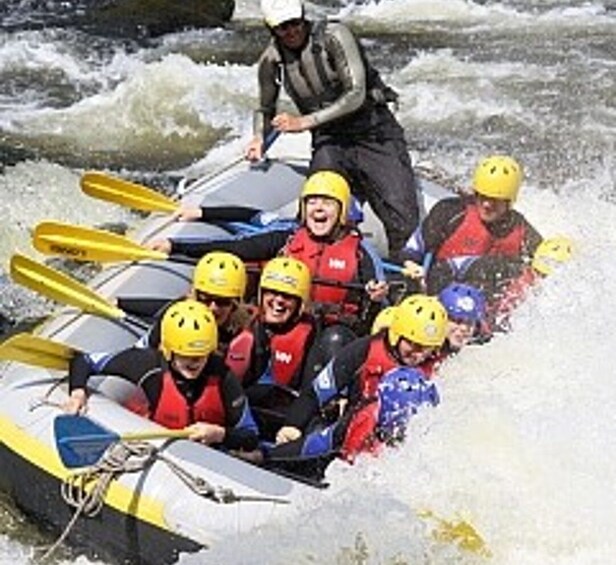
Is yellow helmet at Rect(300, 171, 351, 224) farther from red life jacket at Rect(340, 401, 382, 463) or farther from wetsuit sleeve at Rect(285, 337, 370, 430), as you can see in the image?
red life jacket at Rect(340, 401, 382, 463)

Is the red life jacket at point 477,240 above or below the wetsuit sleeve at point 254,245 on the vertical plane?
above

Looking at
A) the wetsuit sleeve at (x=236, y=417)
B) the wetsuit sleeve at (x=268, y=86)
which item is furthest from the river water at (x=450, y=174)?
the wetsuit sleeve at (x=268, y=86)

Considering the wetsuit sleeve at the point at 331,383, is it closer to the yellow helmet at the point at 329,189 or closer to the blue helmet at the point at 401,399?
the blue helmet at the point at 401,399

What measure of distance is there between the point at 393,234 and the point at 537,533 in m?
2.68

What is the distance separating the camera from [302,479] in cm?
474

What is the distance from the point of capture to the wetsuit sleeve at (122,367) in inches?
203

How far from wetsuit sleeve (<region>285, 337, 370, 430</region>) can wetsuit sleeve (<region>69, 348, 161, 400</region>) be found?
21.5 inches

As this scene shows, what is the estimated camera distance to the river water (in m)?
4.35

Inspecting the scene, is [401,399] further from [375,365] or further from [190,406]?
[190,406]

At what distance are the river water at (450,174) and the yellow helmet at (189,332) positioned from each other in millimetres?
650

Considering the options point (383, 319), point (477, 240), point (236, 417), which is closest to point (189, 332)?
point (236, 417)

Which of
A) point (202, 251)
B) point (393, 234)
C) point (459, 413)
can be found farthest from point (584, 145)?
point (459, 413)

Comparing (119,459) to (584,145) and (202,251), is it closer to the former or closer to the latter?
(202,251)

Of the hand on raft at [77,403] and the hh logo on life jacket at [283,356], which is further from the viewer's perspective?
the hh logo on life jacket at [283,356]
